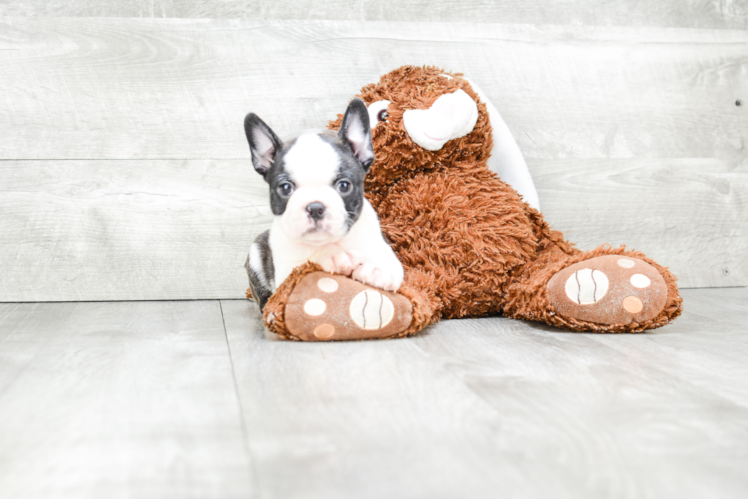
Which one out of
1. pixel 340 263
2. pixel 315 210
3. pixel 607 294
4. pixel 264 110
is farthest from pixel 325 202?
pixel 264 110

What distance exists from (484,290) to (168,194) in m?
0.79

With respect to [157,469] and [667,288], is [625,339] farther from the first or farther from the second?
[157,469]

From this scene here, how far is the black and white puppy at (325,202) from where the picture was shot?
39.3 inches

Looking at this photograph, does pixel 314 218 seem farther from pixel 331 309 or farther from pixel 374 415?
pixel 374 415

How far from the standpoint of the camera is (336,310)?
103cm

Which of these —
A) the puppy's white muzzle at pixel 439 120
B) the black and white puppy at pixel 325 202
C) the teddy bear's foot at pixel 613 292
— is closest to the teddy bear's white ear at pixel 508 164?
the puppy's white muzzle at pixel 439 120

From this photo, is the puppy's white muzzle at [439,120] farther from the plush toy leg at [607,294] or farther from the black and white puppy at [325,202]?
the plush toy leg at [607,294]

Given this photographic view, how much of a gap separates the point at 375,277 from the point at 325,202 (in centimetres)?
16

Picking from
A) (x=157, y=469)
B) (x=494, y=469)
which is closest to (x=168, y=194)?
(x=157, y=469)

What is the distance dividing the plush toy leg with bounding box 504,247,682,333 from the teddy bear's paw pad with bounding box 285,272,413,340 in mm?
315

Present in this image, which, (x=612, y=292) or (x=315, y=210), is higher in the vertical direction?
(x=315, y=210)

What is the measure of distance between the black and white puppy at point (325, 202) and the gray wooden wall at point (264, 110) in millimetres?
497

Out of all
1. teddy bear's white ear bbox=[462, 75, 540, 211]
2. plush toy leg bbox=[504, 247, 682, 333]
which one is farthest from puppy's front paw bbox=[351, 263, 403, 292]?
teddy bear's white ear bbox=[462, 75, 540, 211]

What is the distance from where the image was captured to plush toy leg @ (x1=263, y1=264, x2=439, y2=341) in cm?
103
